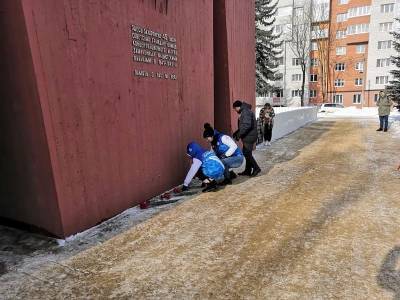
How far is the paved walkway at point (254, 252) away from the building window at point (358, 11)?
169 ft

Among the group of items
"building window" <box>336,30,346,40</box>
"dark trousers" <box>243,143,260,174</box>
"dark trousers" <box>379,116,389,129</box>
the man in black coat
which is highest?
"building window" <box>336,30,346,40</box>

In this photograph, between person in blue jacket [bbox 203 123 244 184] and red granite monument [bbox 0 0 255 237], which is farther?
person in blue jacket [bbox 203 123 244 184]

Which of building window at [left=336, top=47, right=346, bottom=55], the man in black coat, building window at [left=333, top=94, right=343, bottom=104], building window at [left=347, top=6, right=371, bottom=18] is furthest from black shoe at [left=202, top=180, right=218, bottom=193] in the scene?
building window at [left=347, top=6, right=371, bottom=18]

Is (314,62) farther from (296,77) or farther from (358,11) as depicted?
(358,11)

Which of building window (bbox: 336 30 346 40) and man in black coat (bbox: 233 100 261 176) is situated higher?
building window (bbox: 336 30 346 40)

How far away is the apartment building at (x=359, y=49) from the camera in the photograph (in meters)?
46.9

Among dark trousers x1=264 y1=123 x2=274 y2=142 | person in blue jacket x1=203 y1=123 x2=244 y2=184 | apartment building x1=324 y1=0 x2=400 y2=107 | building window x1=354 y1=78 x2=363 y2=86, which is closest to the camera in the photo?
person in blue jacket x1=203 y1=123 x2=244 y2=184

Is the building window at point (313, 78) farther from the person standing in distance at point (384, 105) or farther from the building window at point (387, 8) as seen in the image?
the person standing in distance at point (384, 105)

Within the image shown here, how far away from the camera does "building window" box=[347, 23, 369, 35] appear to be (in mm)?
49125

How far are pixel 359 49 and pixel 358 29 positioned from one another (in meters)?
2.99

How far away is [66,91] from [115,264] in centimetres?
213

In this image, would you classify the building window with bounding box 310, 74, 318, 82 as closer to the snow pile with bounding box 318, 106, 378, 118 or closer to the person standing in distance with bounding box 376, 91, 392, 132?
the snow pile with bounding box 318, 106, 378, 118

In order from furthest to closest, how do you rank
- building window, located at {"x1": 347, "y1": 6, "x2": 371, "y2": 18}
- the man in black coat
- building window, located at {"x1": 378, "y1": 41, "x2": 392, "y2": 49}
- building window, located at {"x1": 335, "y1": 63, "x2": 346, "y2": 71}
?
building window, located at {"x1": 335, "y1": 63, "x2": 346, "y2": 71} < building window, located at {"x1": 347, "y1": 6, "x2": 371, "y2": 18} < building window, located at {"x1": 378, "y1": 41, "x2": 392, "y2": 49} < the man in black coat

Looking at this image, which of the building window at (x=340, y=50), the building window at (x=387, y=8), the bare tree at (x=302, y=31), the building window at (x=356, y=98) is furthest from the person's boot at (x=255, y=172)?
the building window at (x=387, y=8)
